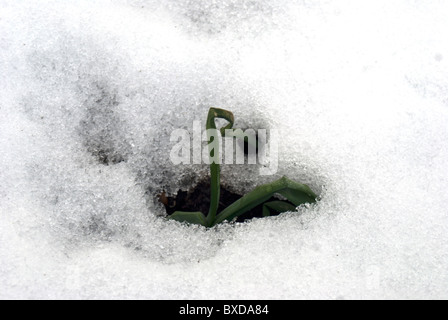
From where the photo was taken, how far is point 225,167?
3.07 feet

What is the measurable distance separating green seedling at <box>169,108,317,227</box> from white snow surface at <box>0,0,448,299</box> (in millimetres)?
21

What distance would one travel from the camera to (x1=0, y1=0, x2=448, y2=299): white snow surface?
764 millimetres

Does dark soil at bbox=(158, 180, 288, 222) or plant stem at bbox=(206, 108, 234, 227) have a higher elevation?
plant stem at bbox=(206, 108, 234, 227)

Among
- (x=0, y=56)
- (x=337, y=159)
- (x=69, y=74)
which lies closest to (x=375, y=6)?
(x=337, y=159)

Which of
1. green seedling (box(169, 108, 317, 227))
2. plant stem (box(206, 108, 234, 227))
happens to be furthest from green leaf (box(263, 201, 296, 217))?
plant stem (box(206, 108, 234, 227))

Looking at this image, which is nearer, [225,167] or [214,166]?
[214,166]

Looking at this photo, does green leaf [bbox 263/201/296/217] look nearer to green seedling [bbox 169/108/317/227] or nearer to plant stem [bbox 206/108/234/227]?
green seedling [bbox 169/108/317/227]

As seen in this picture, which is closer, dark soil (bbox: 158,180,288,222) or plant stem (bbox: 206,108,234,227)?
plant stem (bbox: 206,108,234,227)

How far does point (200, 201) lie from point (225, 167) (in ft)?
0.29

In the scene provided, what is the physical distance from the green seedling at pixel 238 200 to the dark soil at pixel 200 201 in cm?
6

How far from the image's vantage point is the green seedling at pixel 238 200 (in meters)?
0.79

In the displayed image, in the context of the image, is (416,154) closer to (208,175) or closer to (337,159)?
(337,159)

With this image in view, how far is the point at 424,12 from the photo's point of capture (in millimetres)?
1129

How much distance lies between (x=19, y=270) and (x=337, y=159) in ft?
2.05
